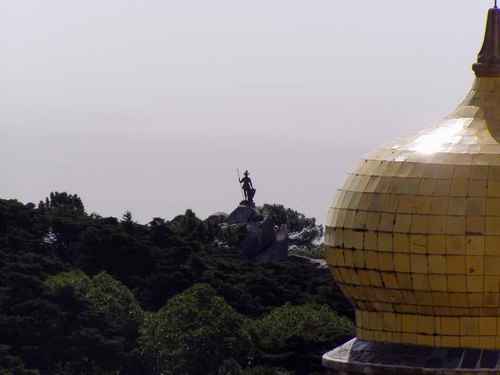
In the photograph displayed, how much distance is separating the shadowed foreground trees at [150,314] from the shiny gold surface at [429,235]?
6841 centimetres

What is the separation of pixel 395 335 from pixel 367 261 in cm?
142

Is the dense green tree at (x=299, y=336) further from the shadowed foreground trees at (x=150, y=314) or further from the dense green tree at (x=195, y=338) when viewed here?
the dense green tree at (x=195, y=338)

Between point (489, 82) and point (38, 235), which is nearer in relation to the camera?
point (489, 82)

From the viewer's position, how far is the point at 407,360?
227 ft

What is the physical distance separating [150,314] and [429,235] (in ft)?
284

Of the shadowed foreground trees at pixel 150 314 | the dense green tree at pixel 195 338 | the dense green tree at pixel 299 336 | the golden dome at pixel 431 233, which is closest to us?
the golden dome at pixel 431 233

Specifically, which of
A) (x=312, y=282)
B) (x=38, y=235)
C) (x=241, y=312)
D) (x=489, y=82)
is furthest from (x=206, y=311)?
→ (x=489, y=82)

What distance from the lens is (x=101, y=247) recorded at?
185625 mm

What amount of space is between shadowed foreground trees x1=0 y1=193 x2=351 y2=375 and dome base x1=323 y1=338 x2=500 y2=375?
68.2 meters

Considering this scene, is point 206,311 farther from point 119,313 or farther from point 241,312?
point 241,312

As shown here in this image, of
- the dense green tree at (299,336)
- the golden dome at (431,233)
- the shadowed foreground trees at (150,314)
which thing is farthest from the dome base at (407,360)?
the shadowed foreground trees at (150,314)

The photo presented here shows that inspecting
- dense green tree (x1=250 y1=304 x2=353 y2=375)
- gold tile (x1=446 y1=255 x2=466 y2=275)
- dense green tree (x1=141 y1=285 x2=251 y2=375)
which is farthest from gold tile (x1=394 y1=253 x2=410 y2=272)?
dense green tree (x1=141 y1=285 x2=251 y2=375)

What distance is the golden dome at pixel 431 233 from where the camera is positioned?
6819 centimetres

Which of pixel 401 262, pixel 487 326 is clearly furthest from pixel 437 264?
pixel 487 326
